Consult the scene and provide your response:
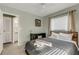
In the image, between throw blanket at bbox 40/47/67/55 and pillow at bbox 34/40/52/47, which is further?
pillow at bbox 34/40/52/47

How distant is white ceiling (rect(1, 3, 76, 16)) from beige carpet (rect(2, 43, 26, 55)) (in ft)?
2.28

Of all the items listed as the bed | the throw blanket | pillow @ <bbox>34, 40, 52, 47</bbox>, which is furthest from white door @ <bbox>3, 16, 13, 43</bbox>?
the throw blanket

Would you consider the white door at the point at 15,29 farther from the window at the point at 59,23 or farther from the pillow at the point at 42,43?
the window at the point at 59,23

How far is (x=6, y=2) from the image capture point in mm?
1540

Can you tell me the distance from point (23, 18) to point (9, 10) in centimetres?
29

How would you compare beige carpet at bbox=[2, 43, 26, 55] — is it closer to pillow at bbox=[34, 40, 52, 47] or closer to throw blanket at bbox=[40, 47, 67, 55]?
pillow at bbox=[34, 40, 52, 47]

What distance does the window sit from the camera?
1617 mm

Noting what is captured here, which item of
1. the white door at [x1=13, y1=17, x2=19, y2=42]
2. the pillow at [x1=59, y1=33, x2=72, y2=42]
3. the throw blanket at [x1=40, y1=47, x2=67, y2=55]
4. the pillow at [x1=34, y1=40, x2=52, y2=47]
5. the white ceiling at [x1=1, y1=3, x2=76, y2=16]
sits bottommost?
the throw blanket at [x1=40, y1=47, x2=67, y2=55]

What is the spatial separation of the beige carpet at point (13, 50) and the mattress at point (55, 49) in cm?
11

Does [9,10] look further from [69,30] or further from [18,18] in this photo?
[69,30]

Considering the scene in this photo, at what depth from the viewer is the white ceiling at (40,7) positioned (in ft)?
5.13

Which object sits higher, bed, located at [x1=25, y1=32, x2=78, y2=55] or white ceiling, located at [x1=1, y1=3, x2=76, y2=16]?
white ceiling, located at [x1=1, y1=3, x2=76, y2=16]

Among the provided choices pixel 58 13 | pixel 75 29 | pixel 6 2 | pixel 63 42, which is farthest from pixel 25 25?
pixel 75 29

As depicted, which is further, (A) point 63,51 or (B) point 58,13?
(B) point 58,13
